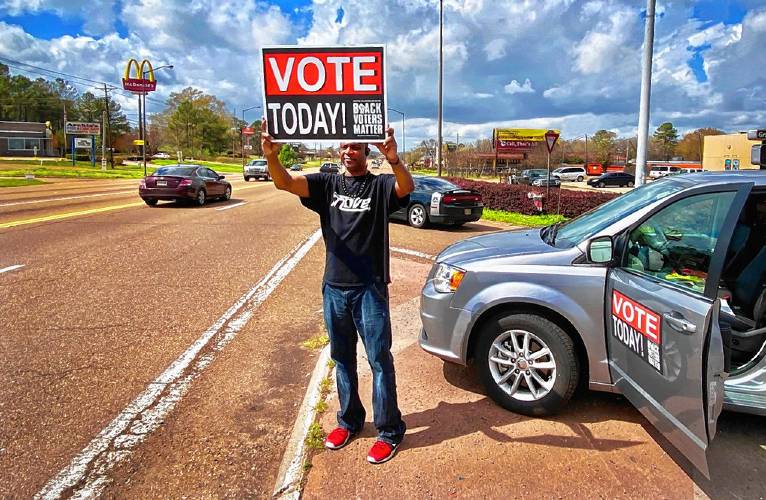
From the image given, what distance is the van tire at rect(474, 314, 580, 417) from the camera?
3.29 metres

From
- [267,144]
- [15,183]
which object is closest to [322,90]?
[267,144]

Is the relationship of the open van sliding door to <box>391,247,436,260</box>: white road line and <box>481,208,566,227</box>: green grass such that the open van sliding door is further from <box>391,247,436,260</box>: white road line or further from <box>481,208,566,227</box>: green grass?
<box>481,208,566,227</box>: green grass

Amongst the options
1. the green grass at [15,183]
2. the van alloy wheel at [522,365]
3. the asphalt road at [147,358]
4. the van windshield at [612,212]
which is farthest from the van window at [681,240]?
the green grass at [15,183]

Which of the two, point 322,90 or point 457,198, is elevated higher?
point 322,90

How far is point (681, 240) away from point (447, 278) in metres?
1.74

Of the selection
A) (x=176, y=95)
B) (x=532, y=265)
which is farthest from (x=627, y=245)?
(x=176, y=95)

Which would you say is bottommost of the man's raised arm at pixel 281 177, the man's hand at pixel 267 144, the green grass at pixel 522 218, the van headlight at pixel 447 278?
the green grass at pixel 522 218

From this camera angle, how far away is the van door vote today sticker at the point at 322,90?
3.12 metres

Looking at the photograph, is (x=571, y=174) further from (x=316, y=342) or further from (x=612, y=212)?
(x=612, y=212)

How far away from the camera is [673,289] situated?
102 inches

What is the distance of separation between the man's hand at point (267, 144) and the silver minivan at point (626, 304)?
1529mm

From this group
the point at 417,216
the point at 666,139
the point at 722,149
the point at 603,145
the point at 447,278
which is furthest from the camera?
the point at 666,139

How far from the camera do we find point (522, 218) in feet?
52.1

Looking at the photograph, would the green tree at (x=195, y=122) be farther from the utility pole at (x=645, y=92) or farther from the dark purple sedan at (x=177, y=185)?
the utility pole at (x=645, y=92)
